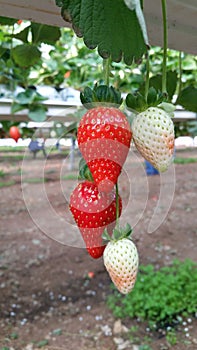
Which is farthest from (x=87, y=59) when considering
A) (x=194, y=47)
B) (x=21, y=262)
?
(x=194, y=47)

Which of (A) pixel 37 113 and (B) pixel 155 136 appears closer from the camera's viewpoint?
(B) pixel 155 136

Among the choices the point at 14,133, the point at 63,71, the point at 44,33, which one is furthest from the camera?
the point at 14,133

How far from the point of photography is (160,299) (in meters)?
2.01

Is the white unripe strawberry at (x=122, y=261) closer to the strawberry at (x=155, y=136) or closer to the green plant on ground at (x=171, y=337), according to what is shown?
the strawberry at (x=155, y=136)

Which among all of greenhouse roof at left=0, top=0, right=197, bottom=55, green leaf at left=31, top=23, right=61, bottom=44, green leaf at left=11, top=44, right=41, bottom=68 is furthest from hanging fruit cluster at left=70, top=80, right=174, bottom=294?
green leaf at left=11, top=44, right=41, bottom=68

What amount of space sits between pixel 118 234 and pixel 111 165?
0.08m

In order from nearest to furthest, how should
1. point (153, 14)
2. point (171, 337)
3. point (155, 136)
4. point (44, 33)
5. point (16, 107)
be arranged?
point (155, 136) < point (153, 14) < point (44, 33) < point (171, 337) < point (16, 107)

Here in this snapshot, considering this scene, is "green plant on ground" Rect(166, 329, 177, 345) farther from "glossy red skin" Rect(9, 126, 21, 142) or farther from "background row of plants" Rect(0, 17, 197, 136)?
"glossy red skin" Rect(9, 126, 21, 142)

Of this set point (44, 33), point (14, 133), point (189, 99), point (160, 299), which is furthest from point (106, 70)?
point (14, 133)

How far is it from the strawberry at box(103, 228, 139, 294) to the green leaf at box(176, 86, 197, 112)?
1.46 ft

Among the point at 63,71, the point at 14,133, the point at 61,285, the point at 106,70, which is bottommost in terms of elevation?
the point at 61,285

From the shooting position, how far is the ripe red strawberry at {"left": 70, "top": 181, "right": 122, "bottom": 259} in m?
0.45

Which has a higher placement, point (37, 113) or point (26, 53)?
point (26, 53)

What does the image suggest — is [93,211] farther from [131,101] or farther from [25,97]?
[25,97]
